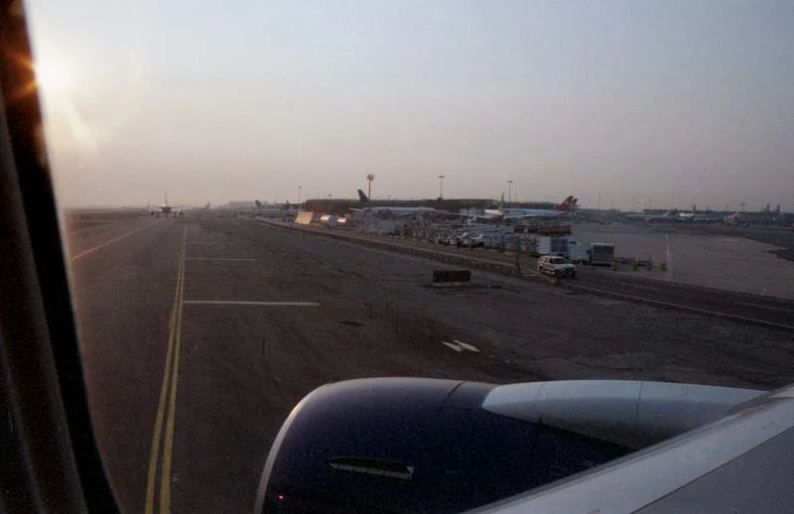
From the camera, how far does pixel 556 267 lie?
107ft

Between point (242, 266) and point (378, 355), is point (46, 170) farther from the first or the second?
point (242, 266)

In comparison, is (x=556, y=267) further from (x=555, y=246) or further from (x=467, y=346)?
(x=467, y=346)

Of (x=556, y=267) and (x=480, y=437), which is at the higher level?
(x=480, y=437)

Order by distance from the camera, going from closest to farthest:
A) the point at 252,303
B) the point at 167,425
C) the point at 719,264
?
the point at 167,425, the point at 252,303, the point at 719,264

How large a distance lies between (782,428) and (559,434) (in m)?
1.49

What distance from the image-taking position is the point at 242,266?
33.8 m

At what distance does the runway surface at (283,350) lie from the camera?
299 inches

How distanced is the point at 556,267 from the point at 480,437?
28.9 metres

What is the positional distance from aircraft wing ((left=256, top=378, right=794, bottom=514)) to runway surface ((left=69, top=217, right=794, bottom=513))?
192 centimetres

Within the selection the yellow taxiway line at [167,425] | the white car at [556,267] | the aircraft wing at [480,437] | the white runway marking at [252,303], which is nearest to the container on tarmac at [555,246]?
the white car at [556,267]

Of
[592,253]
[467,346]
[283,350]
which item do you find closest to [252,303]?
[283,350]

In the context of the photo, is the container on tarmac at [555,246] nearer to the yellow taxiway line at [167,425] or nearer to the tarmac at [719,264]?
the tarmac at [719,264]

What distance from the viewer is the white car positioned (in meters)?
32.3

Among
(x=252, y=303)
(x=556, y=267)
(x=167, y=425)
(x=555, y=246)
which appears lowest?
(x=555, y=246)
